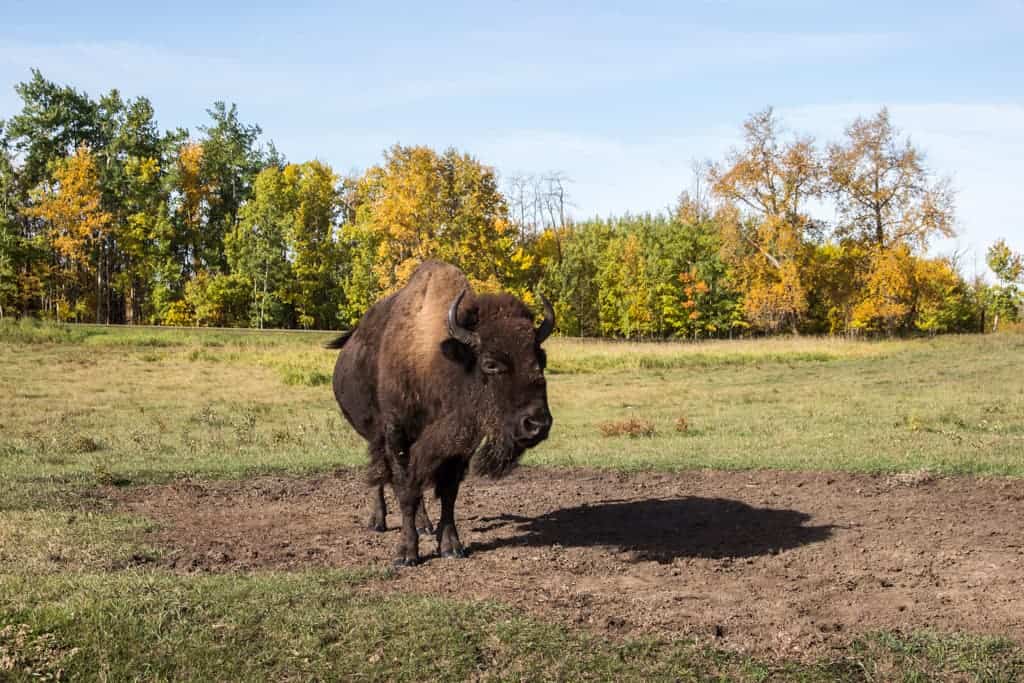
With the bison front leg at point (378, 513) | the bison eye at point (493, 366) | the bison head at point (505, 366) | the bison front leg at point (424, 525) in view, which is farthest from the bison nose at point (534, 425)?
the bison front leg at point (378, 513)

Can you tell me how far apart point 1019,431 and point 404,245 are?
35.0 meters

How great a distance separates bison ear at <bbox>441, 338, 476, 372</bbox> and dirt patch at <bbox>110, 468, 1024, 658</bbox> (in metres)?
1.73

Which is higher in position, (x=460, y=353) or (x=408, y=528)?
(x=460, y=353)

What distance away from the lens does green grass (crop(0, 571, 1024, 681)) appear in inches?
219

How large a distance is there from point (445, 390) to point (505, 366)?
74cm

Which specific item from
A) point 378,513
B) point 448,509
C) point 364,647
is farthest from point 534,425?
point 378,513

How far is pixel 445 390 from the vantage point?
805 cm

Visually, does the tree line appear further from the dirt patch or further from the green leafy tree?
the dirt patch

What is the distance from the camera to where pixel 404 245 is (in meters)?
47.4

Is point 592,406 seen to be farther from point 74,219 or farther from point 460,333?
point 74,219

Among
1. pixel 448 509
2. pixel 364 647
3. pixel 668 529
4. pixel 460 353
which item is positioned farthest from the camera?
pixel 668 529

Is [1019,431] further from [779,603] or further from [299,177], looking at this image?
[299,177]

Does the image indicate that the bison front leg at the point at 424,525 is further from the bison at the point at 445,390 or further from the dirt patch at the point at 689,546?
the bison at the point at 445,390

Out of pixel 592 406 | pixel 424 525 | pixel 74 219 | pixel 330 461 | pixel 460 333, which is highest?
pixel 74 219
